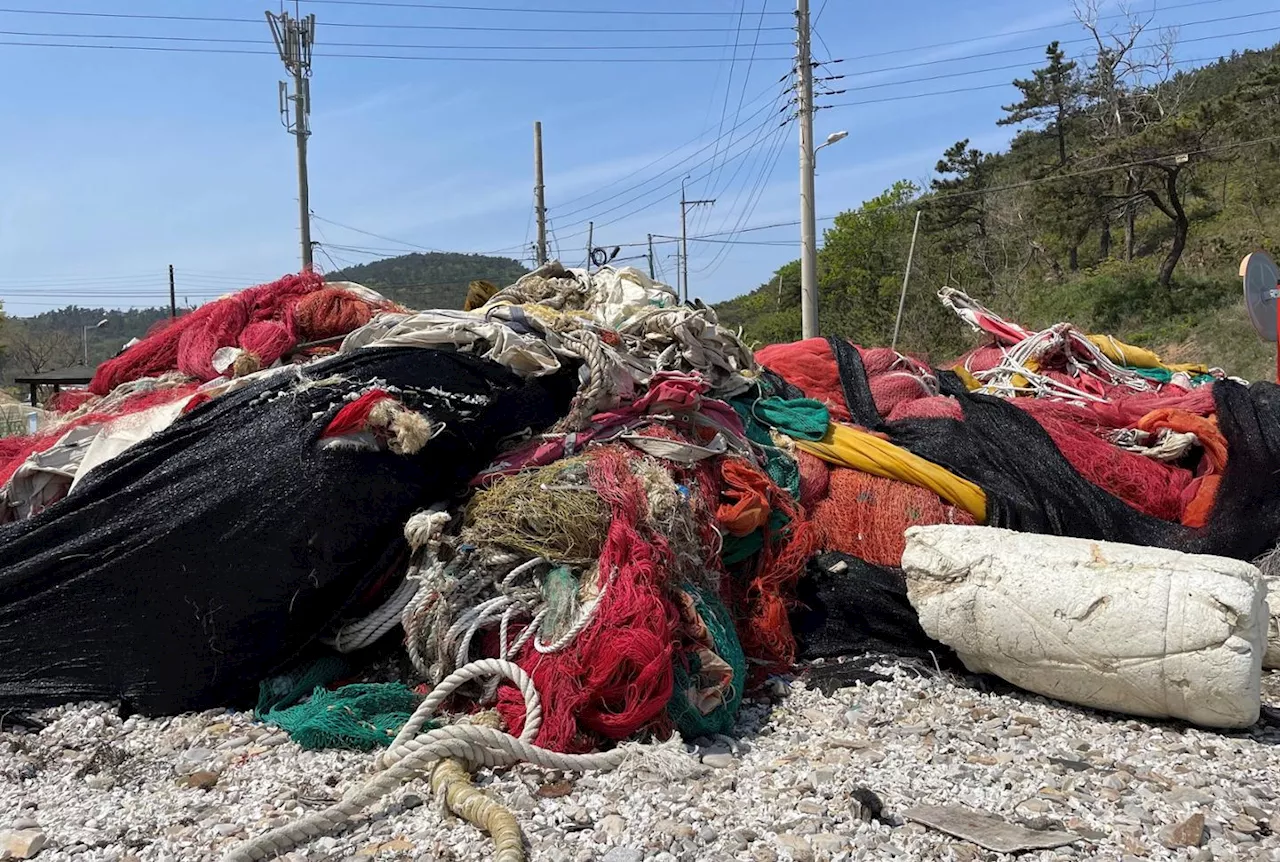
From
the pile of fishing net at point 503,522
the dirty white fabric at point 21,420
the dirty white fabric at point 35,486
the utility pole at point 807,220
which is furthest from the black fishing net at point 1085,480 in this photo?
the utility pole at point 807,220

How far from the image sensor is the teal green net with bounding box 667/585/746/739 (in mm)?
3318

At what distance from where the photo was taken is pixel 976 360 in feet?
26.0

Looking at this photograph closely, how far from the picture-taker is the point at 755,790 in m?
2.81

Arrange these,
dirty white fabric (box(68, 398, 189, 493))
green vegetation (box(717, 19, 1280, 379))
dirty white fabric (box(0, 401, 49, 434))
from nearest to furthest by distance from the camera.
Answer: dirty white fabric (box(68, 398, 189, 493)) < dirty white fabric (box(0, 401, 49, 434)) < green vegetation (box(717, 19, 1280, 379))

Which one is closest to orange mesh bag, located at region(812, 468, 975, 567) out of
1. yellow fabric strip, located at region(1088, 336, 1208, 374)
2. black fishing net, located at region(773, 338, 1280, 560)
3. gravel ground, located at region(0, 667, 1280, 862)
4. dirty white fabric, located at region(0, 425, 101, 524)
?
black fishing net, located at region(773, 338, 1280, 560)

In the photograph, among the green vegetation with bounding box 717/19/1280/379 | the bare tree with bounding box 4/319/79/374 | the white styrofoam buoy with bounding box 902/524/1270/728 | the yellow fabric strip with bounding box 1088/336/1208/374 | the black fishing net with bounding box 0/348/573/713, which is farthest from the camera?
the bare tree with bounding box 4/319/79/374

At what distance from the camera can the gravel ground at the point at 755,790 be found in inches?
98.7

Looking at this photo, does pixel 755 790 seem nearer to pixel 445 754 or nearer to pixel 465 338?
pixel 445 754

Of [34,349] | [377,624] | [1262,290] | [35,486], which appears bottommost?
[377,624]

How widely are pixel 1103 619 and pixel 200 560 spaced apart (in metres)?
3.41

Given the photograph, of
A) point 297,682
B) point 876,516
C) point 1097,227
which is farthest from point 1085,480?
point 1097,227

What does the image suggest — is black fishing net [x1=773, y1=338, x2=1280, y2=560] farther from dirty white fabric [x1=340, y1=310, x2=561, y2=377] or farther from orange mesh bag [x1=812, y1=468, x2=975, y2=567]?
dirty white fabric [x1=340, y1=310, x2=561, y2=377]

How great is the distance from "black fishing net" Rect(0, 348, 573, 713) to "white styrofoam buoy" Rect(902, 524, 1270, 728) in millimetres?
2330

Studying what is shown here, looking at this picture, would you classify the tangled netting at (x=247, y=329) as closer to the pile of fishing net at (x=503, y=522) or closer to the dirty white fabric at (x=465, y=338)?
the pile of fishing net at (x=503, y=522)
